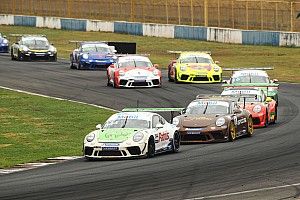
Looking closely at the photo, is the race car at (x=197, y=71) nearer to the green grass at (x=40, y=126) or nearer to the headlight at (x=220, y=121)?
the green grass at (x=40, y=126)

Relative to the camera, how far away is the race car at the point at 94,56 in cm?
5700

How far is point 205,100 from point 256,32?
129 ft

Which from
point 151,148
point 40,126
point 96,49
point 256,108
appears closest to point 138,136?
point 151,148

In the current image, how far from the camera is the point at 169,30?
78.6 metres

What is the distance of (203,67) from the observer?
50375 millimetres

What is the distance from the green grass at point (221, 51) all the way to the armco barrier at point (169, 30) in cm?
51

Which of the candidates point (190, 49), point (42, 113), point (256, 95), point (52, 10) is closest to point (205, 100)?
point (256, 95)

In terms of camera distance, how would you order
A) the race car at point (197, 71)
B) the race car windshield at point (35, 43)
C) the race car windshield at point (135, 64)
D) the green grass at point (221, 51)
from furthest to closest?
the race car windshield at point (35, 43) → the green grass at point (221, 51) → the race car at point (197, 71) → the race car windshield at point (135, 64)

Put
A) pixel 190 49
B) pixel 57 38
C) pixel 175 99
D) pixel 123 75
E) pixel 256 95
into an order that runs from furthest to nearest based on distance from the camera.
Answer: pixel 57 38, pixel 190 49, pixel 123 75, pixel 175 99, pixel 256 95

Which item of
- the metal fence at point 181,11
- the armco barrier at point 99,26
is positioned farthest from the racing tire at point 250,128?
the armco barrier at point 99,26

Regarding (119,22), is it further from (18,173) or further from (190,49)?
(18,173)

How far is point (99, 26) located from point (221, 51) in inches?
722

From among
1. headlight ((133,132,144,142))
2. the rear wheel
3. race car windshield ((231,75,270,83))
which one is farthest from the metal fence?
headlight ((133,132,144,142))

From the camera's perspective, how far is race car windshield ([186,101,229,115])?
3266cm
